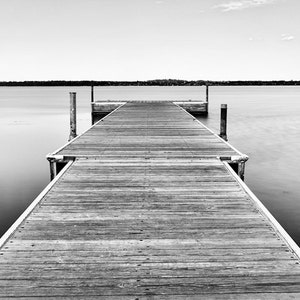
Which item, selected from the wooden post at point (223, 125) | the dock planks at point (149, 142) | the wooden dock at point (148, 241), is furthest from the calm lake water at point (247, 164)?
the wooden dock at point (148, 241)

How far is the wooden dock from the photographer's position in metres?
3.45

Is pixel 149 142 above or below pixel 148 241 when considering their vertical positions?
above

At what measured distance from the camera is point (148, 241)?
4.34m

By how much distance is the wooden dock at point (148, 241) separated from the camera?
345cm

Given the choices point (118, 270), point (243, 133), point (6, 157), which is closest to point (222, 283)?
point (118, 270)

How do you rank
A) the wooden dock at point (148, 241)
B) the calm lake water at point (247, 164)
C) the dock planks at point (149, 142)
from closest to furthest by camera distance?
the wooden dock at point (148, 241) → the dock planks at point (149, 142) → the calm lake water at point (247, 164)

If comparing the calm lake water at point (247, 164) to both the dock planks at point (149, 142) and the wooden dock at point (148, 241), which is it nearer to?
the dock planks at point (149, 142)

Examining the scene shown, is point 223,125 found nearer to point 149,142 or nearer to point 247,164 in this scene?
point 247,164

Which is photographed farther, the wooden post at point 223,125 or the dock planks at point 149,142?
the wooden post at point 223,125

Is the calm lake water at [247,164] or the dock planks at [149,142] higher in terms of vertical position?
the dock planks at [149,142]

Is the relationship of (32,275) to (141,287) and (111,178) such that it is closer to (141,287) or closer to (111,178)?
(141,287)

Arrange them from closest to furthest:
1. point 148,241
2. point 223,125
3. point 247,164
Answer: point 148,241 → point 247,164 → point 223,125

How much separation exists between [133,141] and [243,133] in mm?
14934

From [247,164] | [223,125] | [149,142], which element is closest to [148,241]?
[149,142]
